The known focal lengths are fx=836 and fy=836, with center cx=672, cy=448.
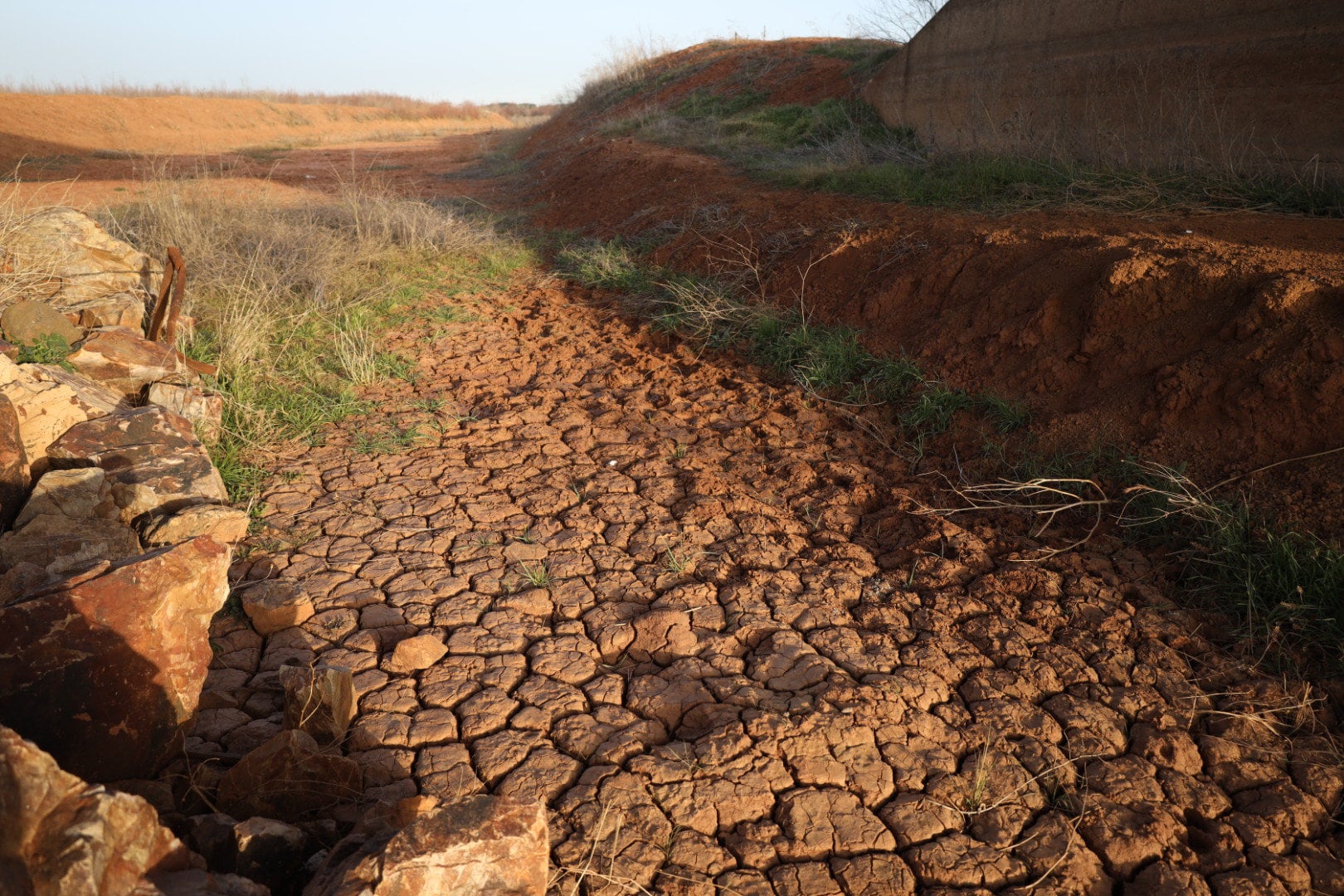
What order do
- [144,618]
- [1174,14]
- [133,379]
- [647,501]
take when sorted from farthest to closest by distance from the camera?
[1174,14], [133,379], [647,501], [144,618]

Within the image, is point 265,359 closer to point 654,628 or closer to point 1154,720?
point 654,628

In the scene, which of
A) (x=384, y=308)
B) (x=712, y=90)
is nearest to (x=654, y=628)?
(x=384, y=308)

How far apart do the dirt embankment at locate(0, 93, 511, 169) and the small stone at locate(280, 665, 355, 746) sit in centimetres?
1249

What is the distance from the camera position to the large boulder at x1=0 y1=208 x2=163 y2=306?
171 inches

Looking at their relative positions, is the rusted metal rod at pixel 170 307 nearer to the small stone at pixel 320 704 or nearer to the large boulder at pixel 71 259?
the large boulder at pixel 71 259

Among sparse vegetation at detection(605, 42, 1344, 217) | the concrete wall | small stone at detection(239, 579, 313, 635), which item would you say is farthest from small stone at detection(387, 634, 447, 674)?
the concrete wall

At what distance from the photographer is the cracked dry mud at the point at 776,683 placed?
6.61 feet

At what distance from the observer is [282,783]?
1.98 m

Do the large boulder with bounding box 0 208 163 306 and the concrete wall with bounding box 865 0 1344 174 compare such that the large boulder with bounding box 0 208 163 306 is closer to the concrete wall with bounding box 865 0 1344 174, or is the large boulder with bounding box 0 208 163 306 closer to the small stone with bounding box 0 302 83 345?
the small stone with bounding box 0 302 83 345

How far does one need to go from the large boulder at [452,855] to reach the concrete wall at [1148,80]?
17.2 ft

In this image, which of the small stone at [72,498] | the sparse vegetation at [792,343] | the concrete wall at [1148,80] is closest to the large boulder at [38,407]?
the small stone at [72,498]

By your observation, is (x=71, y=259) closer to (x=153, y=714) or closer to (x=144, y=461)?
(x=144, y=461)

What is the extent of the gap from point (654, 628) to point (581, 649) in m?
0.25

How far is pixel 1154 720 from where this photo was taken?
239cm
